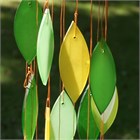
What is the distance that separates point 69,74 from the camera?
62 centimetres

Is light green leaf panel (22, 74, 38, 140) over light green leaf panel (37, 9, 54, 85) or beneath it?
beneath

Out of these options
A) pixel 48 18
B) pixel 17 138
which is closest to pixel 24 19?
pixel 48 18

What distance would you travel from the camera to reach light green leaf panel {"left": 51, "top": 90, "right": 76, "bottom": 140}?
63 centimetres

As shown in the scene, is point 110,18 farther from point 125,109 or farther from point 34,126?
point 34,126

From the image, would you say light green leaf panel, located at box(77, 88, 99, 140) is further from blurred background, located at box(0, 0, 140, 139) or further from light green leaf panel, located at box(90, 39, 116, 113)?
blurred background, located at box(0, 0, 140, 139)

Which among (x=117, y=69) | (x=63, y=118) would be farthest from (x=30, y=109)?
(x=117, y=69)

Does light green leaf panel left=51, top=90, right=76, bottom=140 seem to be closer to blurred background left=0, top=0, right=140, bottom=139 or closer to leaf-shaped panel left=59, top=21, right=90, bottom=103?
leaf-shaped panel left=59, top=21, right=90, bottom=103

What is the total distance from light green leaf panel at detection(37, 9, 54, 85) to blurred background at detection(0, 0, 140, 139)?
4.64ft

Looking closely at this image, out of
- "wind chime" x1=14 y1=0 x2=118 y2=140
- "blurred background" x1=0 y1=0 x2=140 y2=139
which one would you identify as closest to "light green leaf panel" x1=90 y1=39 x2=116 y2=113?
"wind chime" x1=14 y1=0 x2=118 y2=140

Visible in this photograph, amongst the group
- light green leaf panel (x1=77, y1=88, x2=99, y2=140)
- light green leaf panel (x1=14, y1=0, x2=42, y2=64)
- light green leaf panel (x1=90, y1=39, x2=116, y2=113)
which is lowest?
light green leaf panel (x1=77, y1=88, x2=99, y2=140)

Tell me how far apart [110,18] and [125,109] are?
921 millimetres

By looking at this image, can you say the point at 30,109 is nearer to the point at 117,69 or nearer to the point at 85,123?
the point at 85,123

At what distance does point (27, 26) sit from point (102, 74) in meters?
0.13

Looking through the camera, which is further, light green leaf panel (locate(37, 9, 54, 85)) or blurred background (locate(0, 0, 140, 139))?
blurred background (locate(0, 0, 140, 139))
